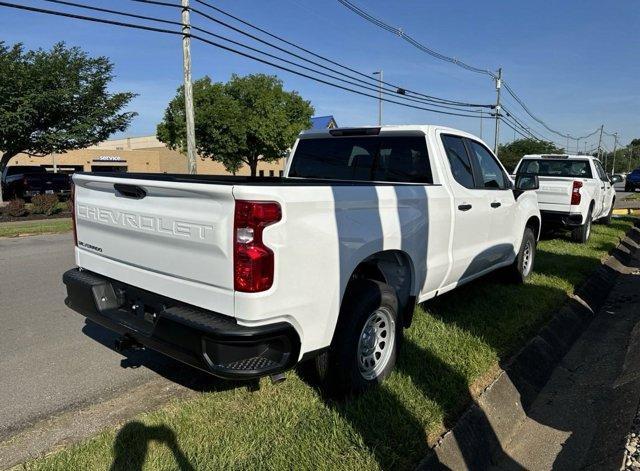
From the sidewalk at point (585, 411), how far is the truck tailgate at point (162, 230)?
2.18 m

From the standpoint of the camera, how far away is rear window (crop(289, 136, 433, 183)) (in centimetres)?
463

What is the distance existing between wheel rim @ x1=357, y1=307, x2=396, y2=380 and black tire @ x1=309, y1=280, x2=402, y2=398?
4 cm

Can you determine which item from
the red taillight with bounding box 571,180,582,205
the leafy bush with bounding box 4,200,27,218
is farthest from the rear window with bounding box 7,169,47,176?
the red taillight with bounding box 571,180,582,205

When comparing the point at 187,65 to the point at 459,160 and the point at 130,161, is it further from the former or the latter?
the point at 130,161

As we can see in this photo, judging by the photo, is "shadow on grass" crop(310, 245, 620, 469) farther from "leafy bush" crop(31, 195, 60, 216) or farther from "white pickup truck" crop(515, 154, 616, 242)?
"leafy bush" crop(31, 195, 60, 216)

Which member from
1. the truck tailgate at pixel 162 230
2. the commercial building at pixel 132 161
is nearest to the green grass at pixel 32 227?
the truck tailgate at pixel 162 230

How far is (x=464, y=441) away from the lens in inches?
124

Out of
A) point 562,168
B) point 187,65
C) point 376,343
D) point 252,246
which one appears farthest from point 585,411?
point 187,65

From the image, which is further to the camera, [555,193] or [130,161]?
[130,161]

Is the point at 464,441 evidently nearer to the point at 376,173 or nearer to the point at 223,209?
the point at 223,209

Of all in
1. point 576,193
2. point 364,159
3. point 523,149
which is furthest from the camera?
point 523,149

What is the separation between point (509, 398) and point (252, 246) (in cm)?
243

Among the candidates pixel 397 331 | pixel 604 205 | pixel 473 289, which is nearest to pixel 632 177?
pixel 604 205

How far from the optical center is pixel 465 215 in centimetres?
472
